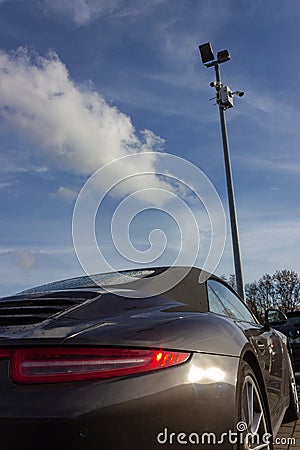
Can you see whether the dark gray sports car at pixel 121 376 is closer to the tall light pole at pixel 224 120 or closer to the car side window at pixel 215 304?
the car side window at pixel 215 304

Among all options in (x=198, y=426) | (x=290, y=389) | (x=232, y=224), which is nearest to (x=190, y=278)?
(x=198, y=426)

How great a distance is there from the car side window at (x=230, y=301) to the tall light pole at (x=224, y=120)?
335 inches

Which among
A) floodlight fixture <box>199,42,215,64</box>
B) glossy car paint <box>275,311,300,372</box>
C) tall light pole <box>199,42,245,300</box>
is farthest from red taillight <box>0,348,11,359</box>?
floodlight fixture <box>199,42,215,64</box>

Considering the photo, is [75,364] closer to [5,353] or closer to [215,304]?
[5,353]

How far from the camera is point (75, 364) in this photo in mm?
1735

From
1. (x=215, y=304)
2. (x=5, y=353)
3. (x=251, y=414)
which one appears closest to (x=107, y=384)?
(x=5, y=353)

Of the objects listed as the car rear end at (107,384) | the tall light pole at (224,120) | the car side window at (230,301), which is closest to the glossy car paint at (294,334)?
the tall light pole at (224,120)

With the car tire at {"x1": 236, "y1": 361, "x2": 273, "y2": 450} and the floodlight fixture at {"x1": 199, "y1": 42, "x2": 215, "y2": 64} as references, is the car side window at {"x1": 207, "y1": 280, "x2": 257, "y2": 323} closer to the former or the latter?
the car tire at {"x1": 236, "y1": 361, "x2": 273, "y2": 450}

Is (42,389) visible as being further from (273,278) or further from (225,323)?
(273,278)

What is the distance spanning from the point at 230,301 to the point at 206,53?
10.8 metres

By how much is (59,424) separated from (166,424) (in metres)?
0.40

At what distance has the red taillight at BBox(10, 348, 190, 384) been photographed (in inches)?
67.2

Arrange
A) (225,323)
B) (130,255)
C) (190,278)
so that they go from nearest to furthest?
(225,323) < (190,278) < (130,255)

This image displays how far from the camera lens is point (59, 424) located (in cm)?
159
